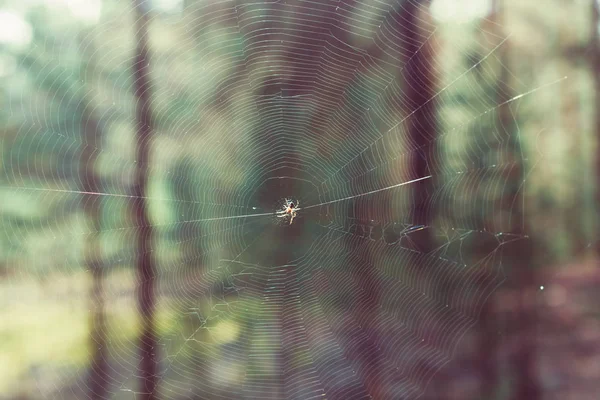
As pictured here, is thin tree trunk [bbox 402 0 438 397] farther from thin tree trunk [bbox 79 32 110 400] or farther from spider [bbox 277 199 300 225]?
thin tree trunk [bbox 79 32 110 400]

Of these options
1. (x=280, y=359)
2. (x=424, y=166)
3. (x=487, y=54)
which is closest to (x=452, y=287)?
(x=424, y=166)

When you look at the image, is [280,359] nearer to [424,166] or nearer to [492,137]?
[424,166]

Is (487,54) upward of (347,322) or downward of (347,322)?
upward

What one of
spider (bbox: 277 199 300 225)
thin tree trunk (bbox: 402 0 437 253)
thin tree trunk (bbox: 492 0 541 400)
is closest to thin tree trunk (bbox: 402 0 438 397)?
thin tree trunk (bbox: 402 0 437 253)

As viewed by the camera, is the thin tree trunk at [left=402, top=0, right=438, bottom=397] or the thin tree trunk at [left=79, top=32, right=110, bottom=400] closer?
the thin tree trunk at [left=79, top=32, right=110, bottom=400]

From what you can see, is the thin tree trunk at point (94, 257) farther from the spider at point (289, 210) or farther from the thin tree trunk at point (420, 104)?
the thin tree trunk at point (420, 104)

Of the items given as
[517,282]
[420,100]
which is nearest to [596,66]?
[420,100]

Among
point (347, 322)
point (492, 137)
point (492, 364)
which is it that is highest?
point (492, 137)
